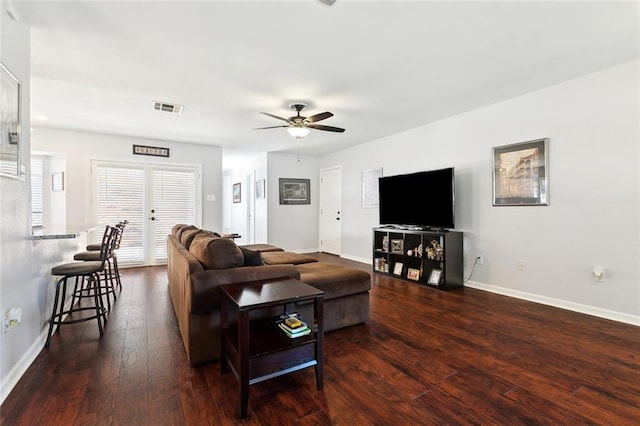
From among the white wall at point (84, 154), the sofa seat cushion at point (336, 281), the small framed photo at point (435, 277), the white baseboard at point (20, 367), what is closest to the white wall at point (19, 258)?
the white baseboard at point (20, 367)

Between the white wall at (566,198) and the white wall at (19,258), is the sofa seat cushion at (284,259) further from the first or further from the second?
the white wall at (566,198)

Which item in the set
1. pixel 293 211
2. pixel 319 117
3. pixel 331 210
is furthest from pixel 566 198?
pixel 293 211

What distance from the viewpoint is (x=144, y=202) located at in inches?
220

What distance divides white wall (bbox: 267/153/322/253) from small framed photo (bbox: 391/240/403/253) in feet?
9.29

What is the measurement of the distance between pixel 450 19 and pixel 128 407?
319 centimetres

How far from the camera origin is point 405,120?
4.56 m

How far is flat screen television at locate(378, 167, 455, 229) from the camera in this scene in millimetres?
4168

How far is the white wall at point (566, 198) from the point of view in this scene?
112 inches

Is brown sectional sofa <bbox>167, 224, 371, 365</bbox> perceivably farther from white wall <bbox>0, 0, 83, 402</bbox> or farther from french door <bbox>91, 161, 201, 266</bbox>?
french door <bbox>91, 161, 201, 266</bbox>

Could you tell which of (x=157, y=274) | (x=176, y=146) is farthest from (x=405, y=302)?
(x=176, y=146)

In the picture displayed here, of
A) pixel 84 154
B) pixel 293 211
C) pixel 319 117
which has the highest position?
pixel 319 117

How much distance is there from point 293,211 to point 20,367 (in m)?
5.50

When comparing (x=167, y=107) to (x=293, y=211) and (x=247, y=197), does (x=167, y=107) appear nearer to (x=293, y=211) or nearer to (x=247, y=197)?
(x=293, y=211)

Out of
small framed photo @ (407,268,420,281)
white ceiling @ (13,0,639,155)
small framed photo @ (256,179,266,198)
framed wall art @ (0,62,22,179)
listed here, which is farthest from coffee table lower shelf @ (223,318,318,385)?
small framed photo @ (256,179,266,198)
